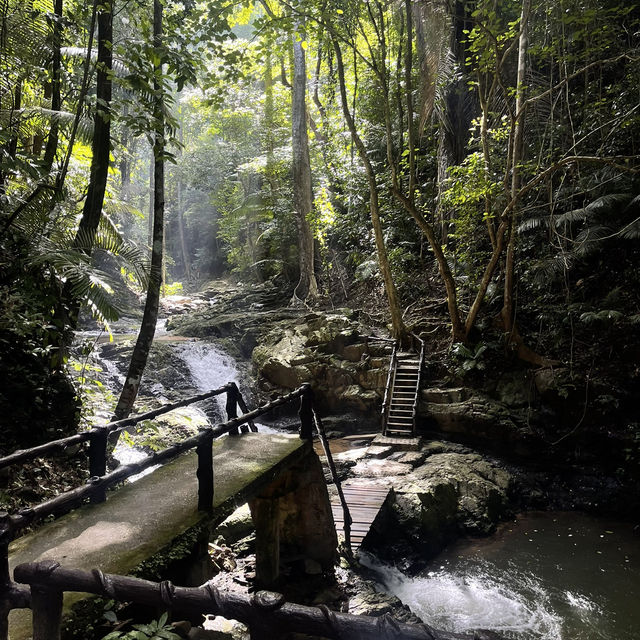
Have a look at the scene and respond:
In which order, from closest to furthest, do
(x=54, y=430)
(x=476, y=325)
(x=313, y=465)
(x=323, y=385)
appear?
1. (x=313, y=465)
2. (x=54, y=430)
3. (x=476, y=325)
4. (x=323, y=385)

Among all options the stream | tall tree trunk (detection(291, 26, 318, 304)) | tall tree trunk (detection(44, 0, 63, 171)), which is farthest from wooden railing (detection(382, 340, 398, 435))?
tall tree trunk (detection(44, 0, 63, 171))

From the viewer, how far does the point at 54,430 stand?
22.1 feet

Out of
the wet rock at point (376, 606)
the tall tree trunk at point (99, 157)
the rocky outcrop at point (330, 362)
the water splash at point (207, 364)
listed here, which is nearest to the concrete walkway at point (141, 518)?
the wet rock at point (376, 606)

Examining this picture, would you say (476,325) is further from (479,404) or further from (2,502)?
(2,502)

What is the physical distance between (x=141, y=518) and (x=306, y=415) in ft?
9.35

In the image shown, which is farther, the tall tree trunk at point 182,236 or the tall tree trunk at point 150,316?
the tall tree trunk at point 182,236

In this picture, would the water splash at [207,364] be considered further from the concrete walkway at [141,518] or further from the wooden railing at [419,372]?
the concrete walkway at [141,518]

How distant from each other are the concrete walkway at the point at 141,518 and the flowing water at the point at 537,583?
2960 mm

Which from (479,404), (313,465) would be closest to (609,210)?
(479,404)

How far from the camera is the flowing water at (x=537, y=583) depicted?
5.81 meters

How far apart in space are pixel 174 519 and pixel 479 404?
839 cm

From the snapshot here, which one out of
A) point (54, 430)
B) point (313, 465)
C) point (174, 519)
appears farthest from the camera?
point (54, 430)

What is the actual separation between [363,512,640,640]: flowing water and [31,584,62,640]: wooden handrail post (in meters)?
4.97

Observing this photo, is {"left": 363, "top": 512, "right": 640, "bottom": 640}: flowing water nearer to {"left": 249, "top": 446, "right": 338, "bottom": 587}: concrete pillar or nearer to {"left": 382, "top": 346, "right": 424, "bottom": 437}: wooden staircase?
{"left": 249, "top": 446, "right": 338, "bottom": 587}: concrete pillar
